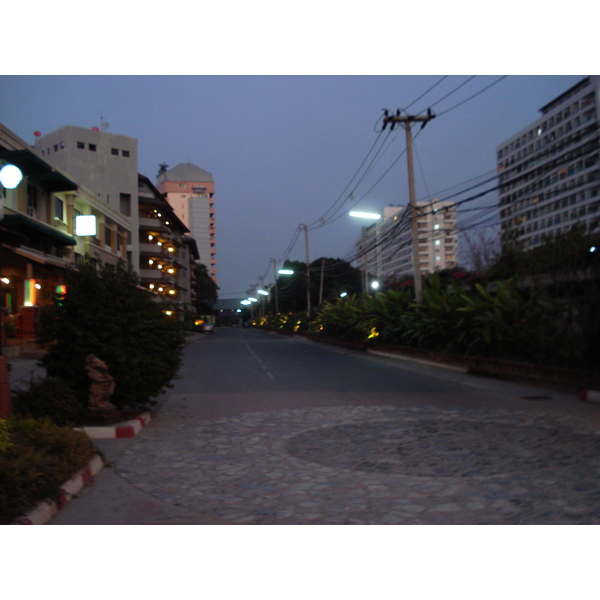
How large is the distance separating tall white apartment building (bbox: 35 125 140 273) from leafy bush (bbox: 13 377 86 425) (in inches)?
1883

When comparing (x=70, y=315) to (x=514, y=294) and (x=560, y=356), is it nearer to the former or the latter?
(x=560, y=356)

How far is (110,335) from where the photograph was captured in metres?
9.87

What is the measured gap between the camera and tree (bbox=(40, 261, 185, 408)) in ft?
32.0

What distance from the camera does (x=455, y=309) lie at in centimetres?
2034

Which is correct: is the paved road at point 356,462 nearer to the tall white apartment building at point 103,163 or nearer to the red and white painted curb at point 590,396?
the red and white painted curb at point 590,396

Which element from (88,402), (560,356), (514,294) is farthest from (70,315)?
(514,294)

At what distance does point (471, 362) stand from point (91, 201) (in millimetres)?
26619

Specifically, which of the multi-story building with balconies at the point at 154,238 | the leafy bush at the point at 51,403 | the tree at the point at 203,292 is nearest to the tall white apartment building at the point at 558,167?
the multi-story building with balconies at the point at 154,238

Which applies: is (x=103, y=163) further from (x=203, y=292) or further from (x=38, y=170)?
(x=203, y=292)

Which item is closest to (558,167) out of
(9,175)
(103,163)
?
(103,163)

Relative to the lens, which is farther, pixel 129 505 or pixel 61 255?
pixel 61 255

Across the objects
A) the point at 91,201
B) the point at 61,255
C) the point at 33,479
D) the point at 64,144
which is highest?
the point at 64,144

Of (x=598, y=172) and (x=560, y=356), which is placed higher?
(x=598, y=172)

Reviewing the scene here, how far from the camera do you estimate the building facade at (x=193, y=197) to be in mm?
149750
